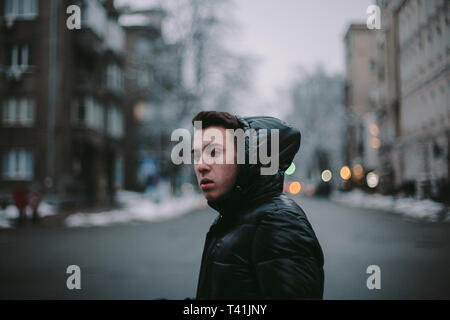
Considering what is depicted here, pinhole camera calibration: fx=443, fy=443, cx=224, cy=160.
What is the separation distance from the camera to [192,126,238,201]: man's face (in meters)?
1.26

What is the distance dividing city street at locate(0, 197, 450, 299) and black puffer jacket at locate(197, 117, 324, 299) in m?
0.73

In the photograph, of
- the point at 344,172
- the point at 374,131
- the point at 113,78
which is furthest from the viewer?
the point at 113,78

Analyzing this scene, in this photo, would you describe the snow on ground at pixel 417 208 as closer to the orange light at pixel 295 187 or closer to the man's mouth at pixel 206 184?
the orange light at pixel 295 187

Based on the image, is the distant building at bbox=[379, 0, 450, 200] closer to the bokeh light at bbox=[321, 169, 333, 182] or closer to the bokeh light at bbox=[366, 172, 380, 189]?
the bokeh light at bbox=[321, 169, 333, 182]

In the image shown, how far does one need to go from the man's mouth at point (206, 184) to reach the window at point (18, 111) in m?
5.61

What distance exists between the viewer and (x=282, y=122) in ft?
4.42

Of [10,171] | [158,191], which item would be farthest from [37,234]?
[158,191]

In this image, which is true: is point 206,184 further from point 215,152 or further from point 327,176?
point 327,176

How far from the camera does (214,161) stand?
1261 mm

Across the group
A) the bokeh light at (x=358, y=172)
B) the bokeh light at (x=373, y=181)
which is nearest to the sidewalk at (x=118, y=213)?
the bokeh light at (x=358, y=172)

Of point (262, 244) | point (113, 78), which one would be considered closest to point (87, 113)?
point (113, 78)

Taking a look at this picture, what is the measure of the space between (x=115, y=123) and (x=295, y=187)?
2013 cm

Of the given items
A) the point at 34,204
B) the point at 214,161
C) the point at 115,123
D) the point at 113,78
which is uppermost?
the point at 113,78

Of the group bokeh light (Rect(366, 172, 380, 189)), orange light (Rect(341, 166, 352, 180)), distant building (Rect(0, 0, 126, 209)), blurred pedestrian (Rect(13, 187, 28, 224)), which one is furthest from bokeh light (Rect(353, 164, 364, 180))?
blurred pedestrian (Rect(13, 187, 28, 224))
